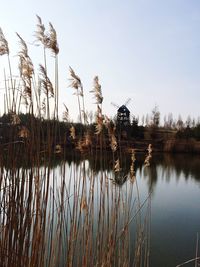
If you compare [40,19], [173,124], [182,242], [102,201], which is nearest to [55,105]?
[40,19]

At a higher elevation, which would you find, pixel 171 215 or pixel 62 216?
pixel 62 216

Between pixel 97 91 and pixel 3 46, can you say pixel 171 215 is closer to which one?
pixel 97 91

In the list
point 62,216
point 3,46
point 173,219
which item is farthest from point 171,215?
point 3,46

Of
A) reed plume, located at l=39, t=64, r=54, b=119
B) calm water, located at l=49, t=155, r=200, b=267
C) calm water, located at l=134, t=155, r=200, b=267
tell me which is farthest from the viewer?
calm water, located at l=134, t=155, r=200, b=267

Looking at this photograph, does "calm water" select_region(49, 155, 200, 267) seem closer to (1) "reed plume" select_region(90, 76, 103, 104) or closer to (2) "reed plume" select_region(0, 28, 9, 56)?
(1) "reed plume" select_region(90, 76, 103, 104)

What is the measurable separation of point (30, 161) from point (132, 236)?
4686 mm

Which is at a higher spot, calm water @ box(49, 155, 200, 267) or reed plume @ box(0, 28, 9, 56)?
reed plume @ box(0, 28, 9, 56)

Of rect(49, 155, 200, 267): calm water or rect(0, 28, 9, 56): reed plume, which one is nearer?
→ rect(0, 28, 9, 56): reed plume

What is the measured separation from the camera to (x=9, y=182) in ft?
4.66

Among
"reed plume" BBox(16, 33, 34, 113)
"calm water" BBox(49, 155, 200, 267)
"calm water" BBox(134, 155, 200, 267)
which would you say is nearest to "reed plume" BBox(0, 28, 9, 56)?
"reed plume" BBox(16, 33, 34, 113)

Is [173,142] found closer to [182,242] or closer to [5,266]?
[182,242]

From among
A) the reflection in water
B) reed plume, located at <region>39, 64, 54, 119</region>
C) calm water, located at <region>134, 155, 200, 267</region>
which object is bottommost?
calm water, located at <region>134, 155, 200, 267</region>

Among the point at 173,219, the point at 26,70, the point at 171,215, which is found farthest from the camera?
the point at 171,215

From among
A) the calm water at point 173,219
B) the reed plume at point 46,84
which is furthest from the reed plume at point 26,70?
the calm water at point 173,219
